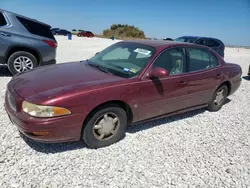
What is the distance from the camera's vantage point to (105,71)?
333 centimetres

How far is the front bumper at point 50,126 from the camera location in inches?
95.3

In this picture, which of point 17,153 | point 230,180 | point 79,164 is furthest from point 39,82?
point 230,180

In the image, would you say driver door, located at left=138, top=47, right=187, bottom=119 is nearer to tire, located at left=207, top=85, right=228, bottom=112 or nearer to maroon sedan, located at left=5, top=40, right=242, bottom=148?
maroon sedan, located at left=5, top=40, right=242, bottom=148

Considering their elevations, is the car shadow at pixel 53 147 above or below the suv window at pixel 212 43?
below

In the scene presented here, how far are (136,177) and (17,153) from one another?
1.58 m

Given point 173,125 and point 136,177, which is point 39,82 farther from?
point 173,125

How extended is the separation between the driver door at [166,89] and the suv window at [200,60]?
0.20 m

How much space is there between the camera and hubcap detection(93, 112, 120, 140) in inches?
113

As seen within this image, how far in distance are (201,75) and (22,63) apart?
4928 millimetres

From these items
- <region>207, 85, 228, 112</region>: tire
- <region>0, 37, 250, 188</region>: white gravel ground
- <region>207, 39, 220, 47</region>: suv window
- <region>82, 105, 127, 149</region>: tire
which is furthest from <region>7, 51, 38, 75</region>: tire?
<region>207, 39, 220, 47</region>: suv window

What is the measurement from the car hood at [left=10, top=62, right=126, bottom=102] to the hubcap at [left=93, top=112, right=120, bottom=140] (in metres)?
0.49

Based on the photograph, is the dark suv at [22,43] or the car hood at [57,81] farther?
the dark suv at [22,43]

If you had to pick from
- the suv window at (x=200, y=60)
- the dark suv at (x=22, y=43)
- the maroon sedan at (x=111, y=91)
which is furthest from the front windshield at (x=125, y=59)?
the dark suv at (x=22, y=43)

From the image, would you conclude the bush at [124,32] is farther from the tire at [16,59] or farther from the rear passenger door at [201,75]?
the rear passenger door at [201,75]
